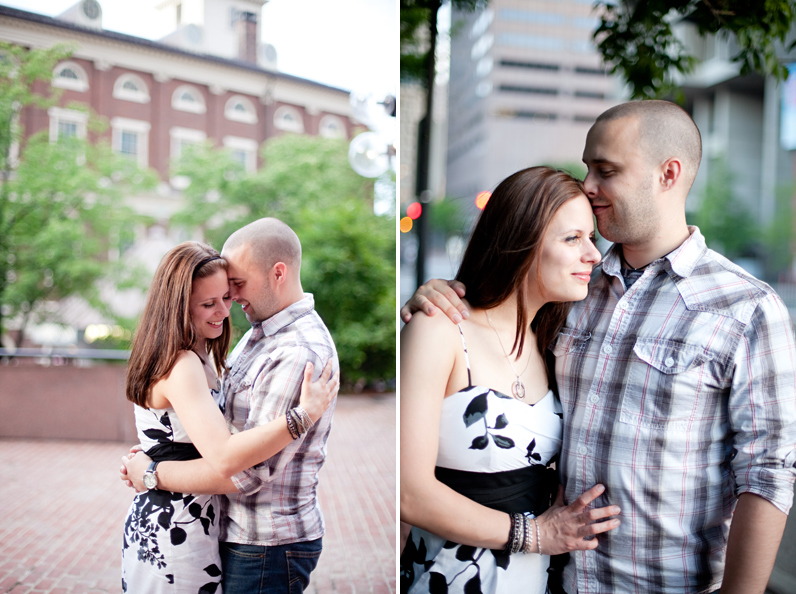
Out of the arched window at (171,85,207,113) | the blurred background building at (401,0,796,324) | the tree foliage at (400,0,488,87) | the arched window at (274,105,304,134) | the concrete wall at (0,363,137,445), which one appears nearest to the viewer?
the concrete wall at (0,363,137,445)

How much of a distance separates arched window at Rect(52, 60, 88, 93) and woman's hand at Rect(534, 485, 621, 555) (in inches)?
120

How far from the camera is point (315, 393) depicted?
165 centimetres

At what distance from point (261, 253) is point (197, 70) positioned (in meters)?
1.07

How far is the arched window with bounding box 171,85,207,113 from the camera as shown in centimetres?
299

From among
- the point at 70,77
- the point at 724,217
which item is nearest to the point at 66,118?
the point at 70,77

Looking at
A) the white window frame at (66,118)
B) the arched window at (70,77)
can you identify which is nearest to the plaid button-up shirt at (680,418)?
the arched window at (70,77)

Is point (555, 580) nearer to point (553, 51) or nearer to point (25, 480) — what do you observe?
point (25, 480)

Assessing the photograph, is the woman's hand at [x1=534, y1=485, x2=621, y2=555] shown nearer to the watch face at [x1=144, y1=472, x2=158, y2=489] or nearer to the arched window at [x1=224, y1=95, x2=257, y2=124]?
the watch face at [x1=144, y1=472, x2=158, y2=489]

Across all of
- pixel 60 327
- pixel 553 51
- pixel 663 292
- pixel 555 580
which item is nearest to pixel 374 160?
pixel 663 292

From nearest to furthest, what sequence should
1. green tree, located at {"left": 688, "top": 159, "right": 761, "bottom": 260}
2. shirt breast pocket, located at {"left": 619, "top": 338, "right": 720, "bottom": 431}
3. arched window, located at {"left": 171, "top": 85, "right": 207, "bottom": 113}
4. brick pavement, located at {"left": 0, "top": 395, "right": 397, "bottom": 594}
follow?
shirt breast pocket, located at {"left": 619, "top": 338, "right": 720, "bottom": 431}
brick pavement, located at {"left": 0, "top": 395, "right": 397, "bottom": 594}
arched window, located at {"left": 171, "top": 85, "right": 207, "bottom": 113}
green tree, located at {"left": 688, "top": 159, "right": 761, "bottom": 260}

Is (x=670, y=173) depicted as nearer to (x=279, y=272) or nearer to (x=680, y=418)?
(x=680, y=418)

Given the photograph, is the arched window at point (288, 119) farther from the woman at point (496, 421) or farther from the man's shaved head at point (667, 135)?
the man's shaved head at point (667, 135)

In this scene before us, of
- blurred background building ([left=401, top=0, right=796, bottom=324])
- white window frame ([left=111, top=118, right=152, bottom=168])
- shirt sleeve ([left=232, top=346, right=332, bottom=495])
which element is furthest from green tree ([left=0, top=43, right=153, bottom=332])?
shirt sleeve ([left=232, top=346, right=332, bottom=495])

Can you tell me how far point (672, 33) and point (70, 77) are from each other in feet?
11.0
